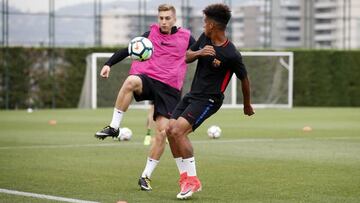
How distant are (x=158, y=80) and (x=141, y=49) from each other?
0.43 m

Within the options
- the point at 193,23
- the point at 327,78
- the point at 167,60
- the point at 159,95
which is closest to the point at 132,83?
the point at 159,95

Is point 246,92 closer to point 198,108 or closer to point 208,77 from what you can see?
point 208,77

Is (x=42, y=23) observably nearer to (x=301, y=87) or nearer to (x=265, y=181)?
A: (x=301, y=87)

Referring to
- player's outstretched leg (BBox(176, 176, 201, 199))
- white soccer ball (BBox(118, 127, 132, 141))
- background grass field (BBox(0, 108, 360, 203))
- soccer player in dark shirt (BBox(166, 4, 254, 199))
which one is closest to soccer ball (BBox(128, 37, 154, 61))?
soccer player in dark shirt (BBox(166, 4, 254, 199))

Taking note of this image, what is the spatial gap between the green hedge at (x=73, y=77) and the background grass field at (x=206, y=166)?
1762 cm

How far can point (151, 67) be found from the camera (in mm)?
10609

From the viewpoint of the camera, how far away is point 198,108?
9367 millimetres

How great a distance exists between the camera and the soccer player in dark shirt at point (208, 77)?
9.20 m

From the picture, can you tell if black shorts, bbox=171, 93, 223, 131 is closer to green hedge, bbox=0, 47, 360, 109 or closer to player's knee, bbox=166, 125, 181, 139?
player's knee, bbox=166, 125, 181, 139

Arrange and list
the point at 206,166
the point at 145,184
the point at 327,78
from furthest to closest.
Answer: the point at 327,78
the point at 206,166
the point at 145,184

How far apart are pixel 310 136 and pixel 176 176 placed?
343 inches

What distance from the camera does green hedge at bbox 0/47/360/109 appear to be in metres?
39.0

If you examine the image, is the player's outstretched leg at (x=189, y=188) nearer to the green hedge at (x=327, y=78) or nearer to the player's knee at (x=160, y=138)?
the player's knee at (x=160, y=138)

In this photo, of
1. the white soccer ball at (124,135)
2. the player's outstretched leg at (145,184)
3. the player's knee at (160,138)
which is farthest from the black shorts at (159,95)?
the white soccer ball at (124,135)
